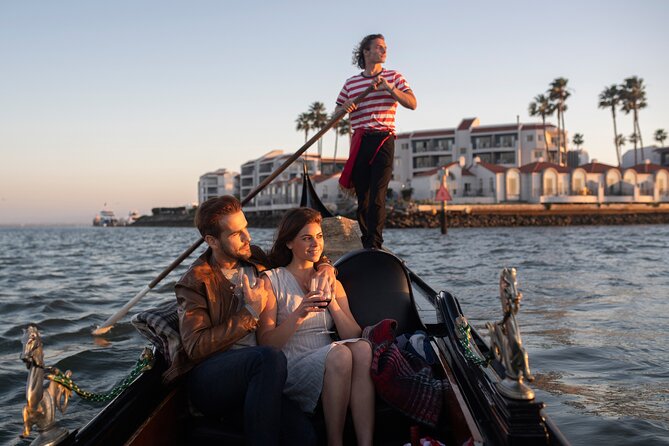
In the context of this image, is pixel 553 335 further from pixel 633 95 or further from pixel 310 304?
pixel 633 95

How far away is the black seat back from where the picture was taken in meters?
2.84

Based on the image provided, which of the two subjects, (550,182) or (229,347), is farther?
(550,182)

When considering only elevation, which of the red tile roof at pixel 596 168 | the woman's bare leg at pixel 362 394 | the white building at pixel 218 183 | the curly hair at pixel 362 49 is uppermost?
the white building at pixel 218 183

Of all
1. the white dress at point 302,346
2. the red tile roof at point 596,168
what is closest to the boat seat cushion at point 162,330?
the white dress at point 302,346

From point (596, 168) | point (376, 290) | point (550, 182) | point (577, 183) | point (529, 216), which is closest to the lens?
point (376, 290)

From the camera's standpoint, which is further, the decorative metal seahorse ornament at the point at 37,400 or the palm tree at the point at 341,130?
the palm tree at the point at 341,130

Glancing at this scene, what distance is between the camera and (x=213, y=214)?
226cm

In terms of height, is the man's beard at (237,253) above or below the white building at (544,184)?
below

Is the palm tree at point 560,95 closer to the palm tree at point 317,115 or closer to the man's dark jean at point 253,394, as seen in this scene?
the palm tree at point 317,115

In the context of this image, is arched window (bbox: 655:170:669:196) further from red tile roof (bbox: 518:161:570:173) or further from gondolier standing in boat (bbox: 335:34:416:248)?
gondolier standing in boat (bbox: 335:34:416:248)

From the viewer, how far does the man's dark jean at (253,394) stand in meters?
1.95

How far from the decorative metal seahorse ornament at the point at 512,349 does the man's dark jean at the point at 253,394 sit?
2.50 ft

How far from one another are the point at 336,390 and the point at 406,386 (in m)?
0.26

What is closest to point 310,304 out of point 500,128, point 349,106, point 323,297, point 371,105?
point 323,297
